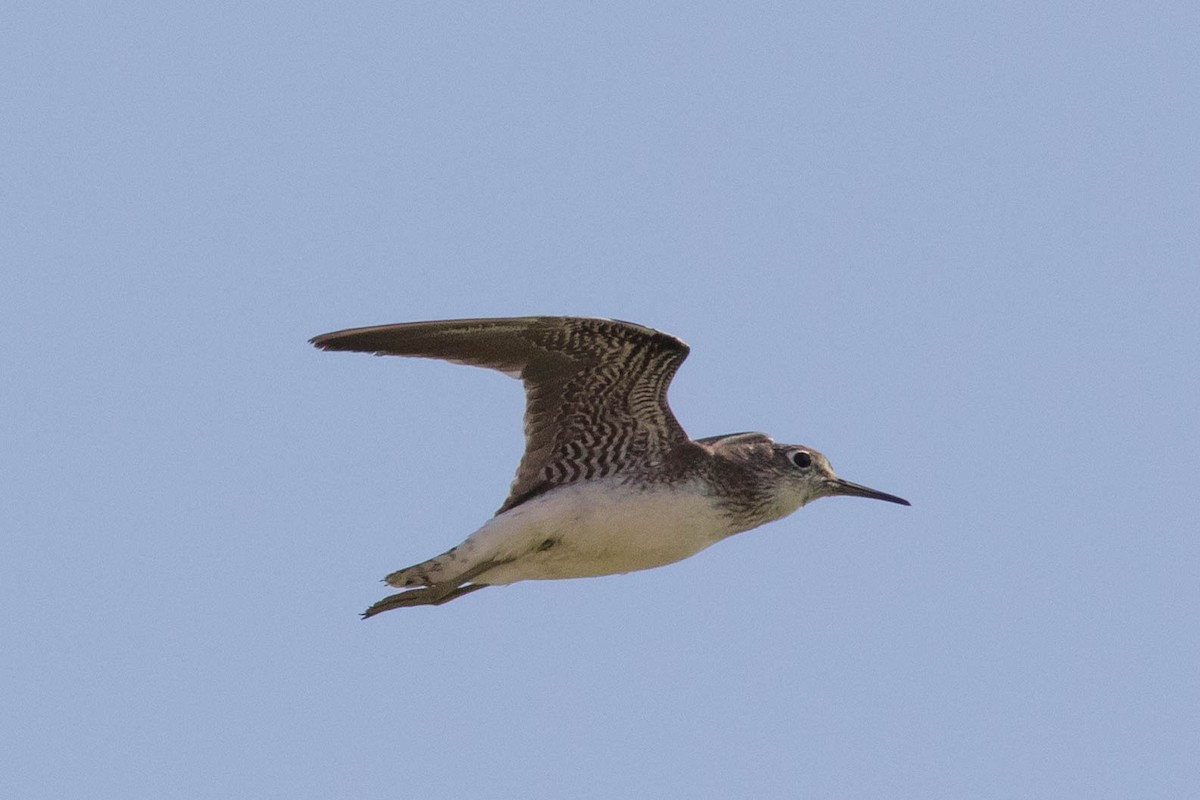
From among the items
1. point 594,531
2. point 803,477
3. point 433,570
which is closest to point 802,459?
point 803,477

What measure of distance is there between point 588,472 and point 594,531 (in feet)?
1.80

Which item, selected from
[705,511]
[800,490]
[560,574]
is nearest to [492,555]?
[560,574]

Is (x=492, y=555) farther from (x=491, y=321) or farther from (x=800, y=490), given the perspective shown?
(x=800, y=490)

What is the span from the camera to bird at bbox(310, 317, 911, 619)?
1320 cm

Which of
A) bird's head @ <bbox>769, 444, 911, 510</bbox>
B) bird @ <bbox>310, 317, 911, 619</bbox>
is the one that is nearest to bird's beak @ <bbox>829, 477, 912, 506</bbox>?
bird's head @ <bbox>769, 444, 911, 510</bbox>

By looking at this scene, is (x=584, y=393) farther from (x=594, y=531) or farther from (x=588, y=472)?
(x=594, y=531)

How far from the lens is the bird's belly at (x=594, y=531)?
13.2 m

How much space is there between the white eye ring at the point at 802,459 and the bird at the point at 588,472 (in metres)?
0.65

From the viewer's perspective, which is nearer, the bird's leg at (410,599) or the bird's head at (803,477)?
the bird's leg at (410,599)

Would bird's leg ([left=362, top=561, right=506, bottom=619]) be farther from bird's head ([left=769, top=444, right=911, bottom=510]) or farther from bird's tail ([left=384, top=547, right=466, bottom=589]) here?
bird's head ([left=769, top=444, right=911, bottom=510])

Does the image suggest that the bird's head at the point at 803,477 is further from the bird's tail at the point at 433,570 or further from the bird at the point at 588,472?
the bird's tail at the point at 433,570

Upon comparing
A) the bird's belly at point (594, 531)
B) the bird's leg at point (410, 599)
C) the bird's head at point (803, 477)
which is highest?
the bird's head at point (803, 477)

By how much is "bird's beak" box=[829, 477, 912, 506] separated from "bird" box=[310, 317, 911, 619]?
1.21m

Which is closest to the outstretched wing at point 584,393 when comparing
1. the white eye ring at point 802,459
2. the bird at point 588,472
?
the bird at point 588,472
